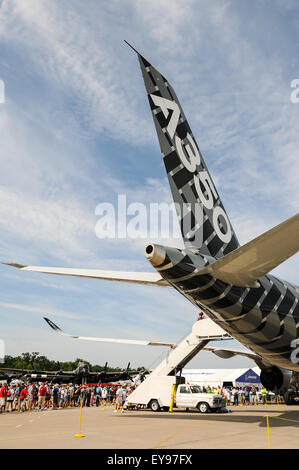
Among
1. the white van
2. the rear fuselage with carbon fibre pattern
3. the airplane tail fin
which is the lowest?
the white van

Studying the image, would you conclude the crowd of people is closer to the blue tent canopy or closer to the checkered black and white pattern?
the checkered black and white pattern

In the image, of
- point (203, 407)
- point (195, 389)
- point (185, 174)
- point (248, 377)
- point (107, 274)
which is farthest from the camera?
point (248, 377)

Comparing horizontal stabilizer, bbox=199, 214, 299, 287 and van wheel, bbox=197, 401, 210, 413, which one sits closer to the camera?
horizontal stabilizer, bbox=199, 214, 299, 287

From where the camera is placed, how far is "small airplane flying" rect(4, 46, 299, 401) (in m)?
9.85

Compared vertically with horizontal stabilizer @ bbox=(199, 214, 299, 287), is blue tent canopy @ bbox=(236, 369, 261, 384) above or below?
below

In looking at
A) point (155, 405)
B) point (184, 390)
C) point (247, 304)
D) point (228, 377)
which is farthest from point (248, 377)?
point (247, 304)

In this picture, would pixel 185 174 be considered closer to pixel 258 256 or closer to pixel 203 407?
pixel 258 256

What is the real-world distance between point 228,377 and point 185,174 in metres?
43.2

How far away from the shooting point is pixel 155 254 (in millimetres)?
9305

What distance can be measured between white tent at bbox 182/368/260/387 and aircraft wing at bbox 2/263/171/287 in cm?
3930

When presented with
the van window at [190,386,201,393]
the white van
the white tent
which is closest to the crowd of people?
the white van

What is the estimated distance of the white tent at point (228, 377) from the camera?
48656 mm

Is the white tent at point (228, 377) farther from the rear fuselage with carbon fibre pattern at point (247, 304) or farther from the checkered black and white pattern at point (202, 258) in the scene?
the checkered black and white pattern at point (202, 258)

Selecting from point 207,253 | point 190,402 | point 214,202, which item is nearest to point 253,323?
point 207,253
